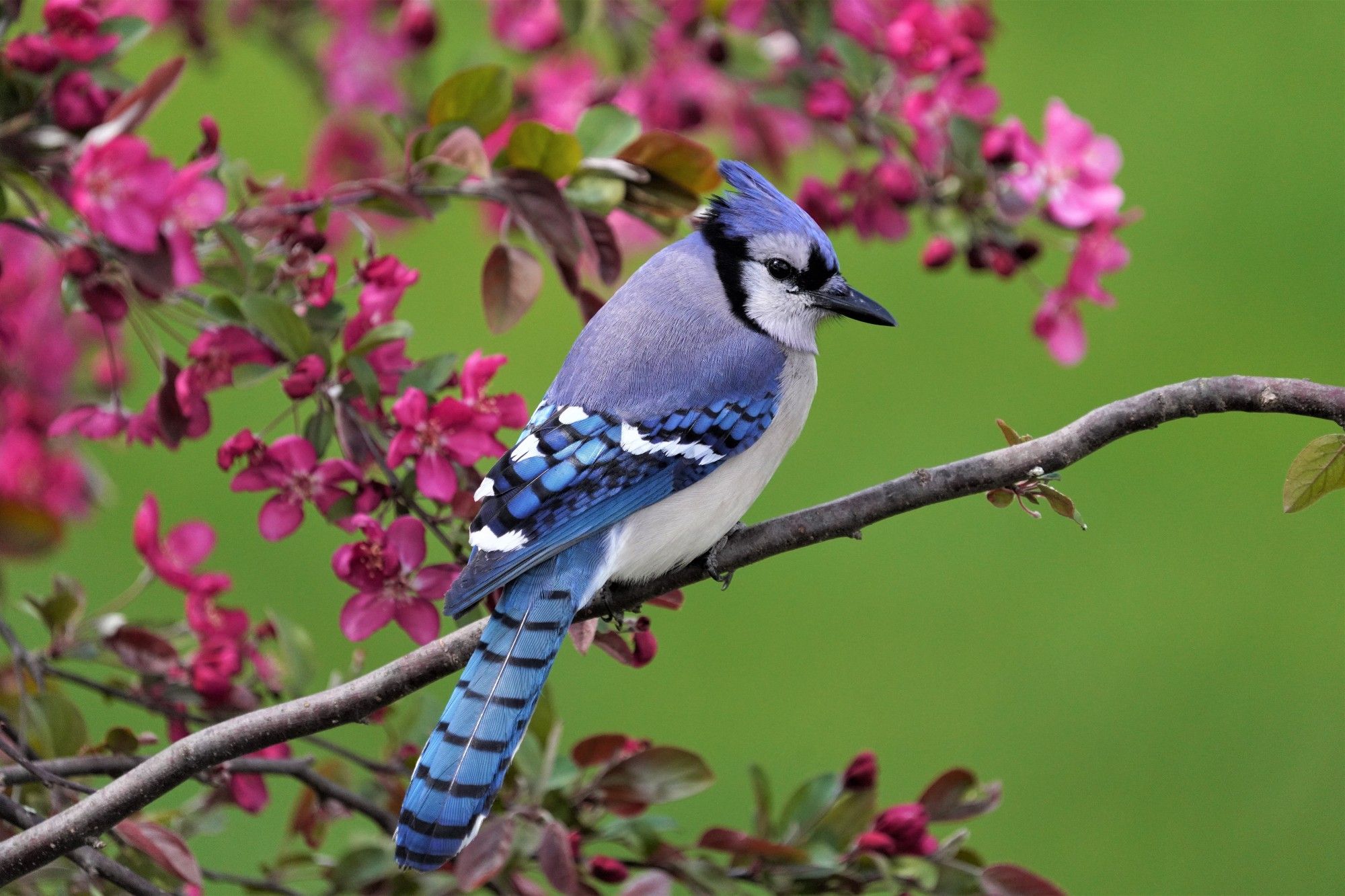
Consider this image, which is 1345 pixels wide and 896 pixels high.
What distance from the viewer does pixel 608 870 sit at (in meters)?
1.50

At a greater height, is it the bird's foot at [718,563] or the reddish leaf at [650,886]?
the bird's foot at [718,563]

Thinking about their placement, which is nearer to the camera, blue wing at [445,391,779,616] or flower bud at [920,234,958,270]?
blue wing at [445,391,779,616]

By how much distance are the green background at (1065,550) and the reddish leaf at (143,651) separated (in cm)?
148

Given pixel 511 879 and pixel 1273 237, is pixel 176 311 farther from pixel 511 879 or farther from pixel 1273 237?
pixel 1273 237

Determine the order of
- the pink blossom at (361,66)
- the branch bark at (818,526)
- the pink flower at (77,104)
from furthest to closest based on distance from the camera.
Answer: the pink blossom at (361,66), the pink flower at (77,104), the branch bark at (818,526)

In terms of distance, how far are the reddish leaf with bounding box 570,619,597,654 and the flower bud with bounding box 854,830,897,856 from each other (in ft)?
1.13

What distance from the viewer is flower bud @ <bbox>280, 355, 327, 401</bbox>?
4.88 ft

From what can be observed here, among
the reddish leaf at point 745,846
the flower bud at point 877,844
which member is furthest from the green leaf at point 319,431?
the flower bud at point 877,844

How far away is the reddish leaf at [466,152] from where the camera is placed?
63.0 inches

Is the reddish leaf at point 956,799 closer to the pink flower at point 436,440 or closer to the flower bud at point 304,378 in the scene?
the pink flower at point 436,440

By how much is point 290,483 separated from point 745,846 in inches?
23.2

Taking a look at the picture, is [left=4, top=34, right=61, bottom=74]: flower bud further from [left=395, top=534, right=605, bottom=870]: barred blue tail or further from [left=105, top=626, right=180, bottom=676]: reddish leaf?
[left=395, top=534, right=605, bottom=870]: barred blue tail

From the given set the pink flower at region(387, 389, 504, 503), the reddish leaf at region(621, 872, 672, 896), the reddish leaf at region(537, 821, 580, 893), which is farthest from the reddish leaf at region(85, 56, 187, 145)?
the reddish leaf at region(621, 872, 672, 896)

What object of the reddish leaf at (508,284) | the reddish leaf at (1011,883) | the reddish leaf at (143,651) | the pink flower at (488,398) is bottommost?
the reddish leaf at (143,651)
